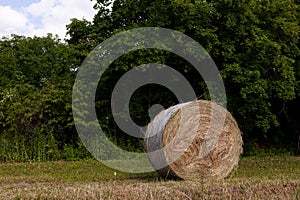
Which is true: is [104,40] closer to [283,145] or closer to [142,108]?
[142,108]

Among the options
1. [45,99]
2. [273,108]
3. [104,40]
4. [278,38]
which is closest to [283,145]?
[273,108]

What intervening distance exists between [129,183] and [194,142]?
1811 mm

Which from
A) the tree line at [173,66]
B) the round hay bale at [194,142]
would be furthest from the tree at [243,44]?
the round hay bale at [194,142]

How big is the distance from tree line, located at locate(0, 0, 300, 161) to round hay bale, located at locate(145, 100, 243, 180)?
4.95 metres

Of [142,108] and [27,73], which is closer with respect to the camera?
[142,108]

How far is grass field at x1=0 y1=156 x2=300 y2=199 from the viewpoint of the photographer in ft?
20.1

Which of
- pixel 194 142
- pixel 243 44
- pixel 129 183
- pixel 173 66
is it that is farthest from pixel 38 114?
pixel 129 183

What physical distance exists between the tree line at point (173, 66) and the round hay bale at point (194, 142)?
4.95 metres

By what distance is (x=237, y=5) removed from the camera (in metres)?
15.1

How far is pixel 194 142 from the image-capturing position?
32.2 ft

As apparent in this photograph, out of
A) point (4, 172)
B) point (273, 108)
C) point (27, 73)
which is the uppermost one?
point (27, 73)

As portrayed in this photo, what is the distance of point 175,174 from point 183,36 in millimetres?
6779

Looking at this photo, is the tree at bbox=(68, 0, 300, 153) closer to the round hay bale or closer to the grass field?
the grass field

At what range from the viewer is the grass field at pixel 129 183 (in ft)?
20.1
